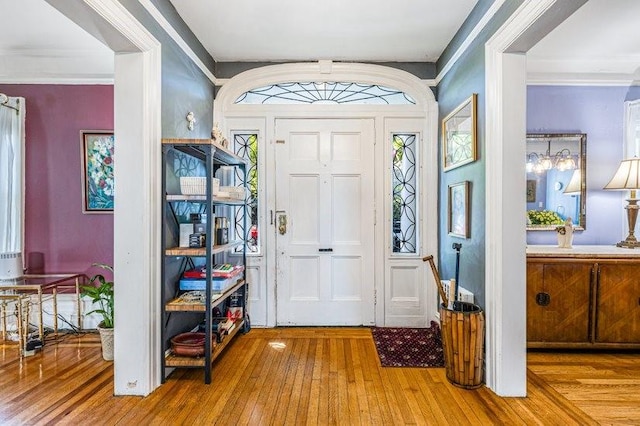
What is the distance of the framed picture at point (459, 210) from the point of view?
284cm

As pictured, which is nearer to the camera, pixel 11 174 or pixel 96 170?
A: pixel 11 174

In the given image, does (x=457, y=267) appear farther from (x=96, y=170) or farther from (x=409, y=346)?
(x=96, y=170)

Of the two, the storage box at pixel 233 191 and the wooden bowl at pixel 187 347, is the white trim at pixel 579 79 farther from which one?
the wooden bowl at pixel 187 347

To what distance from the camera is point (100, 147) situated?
12.0 feet

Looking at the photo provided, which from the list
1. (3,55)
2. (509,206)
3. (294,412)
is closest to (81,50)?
(3,55)

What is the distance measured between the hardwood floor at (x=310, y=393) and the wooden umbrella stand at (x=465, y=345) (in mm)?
91

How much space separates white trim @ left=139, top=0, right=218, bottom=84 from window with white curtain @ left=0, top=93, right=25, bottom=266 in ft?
6.29

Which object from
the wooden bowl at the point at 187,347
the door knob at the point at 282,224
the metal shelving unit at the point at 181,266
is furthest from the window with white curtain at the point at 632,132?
the wooden bowl at the point at 187,347

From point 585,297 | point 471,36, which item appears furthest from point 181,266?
point 585,297

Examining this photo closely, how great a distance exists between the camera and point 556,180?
3615 mm

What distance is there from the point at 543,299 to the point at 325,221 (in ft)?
6.88

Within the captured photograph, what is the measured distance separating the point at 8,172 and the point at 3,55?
3.83ft

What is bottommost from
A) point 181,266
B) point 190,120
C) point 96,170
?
point 181,266

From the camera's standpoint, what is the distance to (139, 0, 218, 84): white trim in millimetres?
2365
